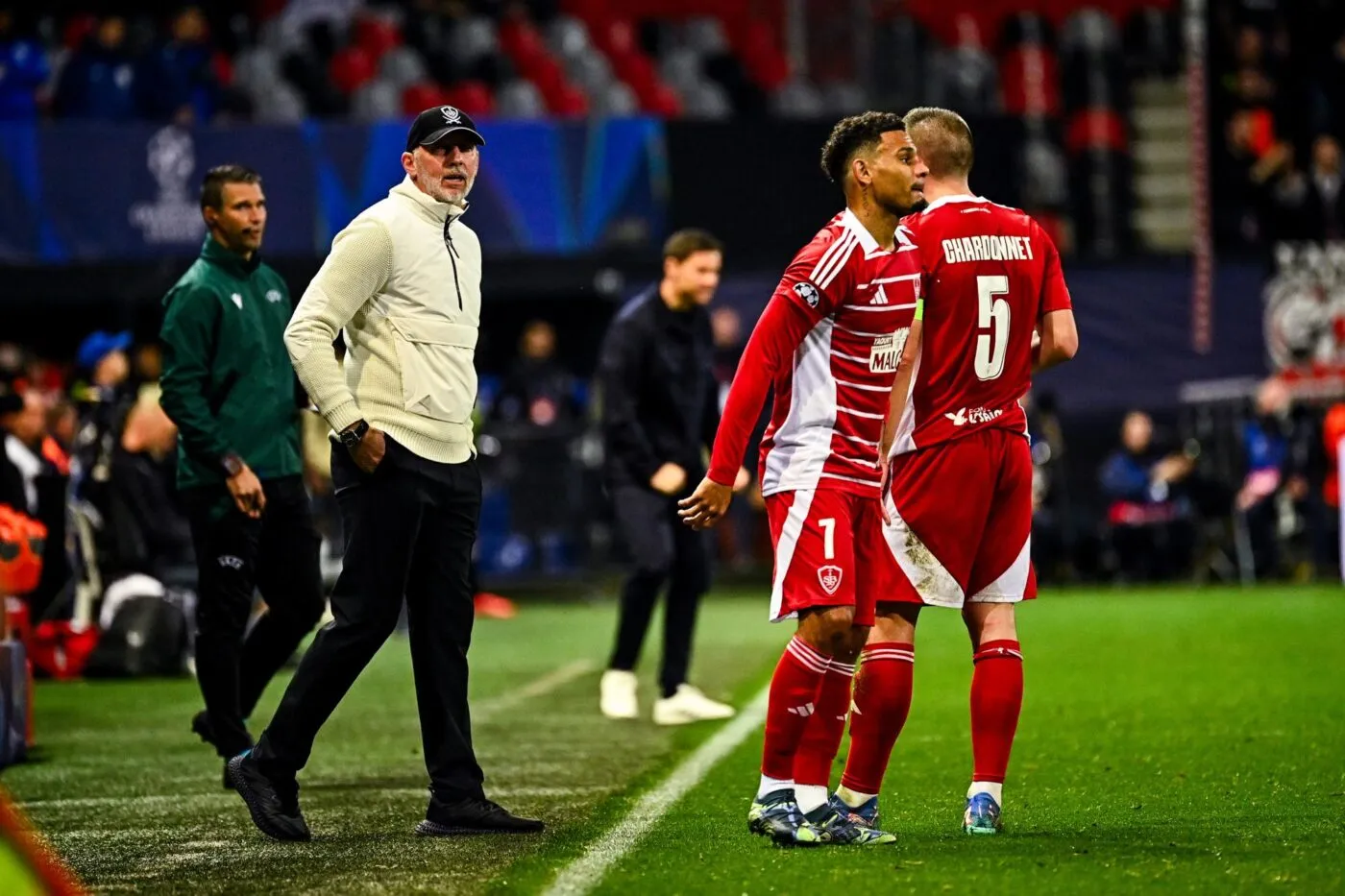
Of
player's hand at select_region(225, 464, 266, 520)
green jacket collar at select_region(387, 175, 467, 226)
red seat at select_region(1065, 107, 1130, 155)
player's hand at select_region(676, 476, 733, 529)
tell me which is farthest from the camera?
red seat at select_region(1065, 107, 1130, 155)

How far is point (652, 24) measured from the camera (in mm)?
24359

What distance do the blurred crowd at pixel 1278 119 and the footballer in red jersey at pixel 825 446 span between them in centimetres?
1609

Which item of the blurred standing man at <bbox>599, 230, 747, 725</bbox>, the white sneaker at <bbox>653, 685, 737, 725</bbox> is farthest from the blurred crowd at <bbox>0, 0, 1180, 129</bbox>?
the white sneaker at <bbox>653, 685, 737, 725</bbox>

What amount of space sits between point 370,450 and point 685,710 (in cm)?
405

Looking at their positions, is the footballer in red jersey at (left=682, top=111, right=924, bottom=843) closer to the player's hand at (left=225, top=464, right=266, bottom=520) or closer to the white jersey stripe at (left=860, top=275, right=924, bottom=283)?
the white jersey stripe at (left=860, top=275, right=924, bottom=283)

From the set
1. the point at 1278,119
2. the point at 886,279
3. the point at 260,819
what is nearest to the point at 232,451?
the point at 260,819

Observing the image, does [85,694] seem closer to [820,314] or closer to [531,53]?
[820,314]

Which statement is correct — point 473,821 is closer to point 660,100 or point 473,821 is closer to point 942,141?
point 942,141

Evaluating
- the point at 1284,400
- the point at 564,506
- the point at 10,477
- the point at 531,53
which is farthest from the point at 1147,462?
the point at 10,477

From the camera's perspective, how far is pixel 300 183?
63.7 feet

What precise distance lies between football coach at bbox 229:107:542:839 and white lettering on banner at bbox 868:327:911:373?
137 centimetres

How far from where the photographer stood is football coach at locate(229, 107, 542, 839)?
6.41 m

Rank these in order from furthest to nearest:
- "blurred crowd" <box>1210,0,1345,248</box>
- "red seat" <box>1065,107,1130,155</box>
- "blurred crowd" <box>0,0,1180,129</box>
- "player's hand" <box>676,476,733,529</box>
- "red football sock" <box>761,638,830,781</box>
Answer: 1. "red seat" <box>1065,107,1130,155</box>
2. "blurred crowd" <box>1210,0,1345,248</box>
3. "blurred crowd" <box>0,0,1180,129</box>
4. "red football sock" <box>761,638,830,781</box>
5. "player's hand" <box>676,476,733,529</box>

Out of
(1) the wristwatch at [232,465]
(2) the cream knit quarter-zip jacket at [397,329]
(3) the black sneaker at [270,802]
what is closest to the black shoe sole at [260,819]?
(3) the black sneaker at [270,802]
